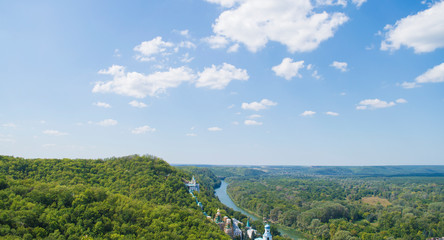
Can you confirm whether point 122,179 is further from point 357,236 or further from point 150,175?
point 357,236

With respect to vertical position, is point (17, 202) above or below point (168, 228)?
above

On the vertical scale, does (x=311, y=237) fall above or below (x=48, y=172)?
below

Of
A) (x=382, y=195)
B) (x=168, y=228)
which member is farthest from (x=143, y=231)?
(x=382, y=195)

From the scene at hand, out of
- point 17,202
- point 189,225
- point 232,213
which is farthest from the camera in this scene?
point 232,213

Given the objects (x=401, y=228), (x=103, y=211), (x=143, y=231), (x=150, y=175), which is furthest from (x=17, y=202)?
(x=401, y=228)

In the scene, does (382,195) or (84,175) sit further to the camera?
(382,195)

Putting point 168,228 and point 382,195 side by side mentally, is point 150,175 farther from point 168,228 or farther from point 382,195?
point 382,195

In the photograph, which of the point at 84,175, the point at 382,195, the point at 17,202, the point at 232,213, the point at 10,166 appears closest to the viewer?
the point at 17,202

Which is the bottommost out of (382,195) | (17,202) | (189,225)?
(382,195)

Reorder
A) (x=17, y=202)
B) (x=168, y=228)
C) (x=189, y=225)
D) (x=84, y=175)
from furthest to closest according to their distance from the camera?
(x=84, y=175), (x=189, y=225), (x=168, y=228), (x=17, y=202)
